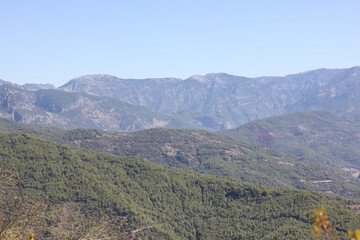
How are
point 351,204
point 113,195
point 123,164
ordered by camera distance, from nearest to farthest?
1. point 351,204
2. point 113,195
3. point 123,164

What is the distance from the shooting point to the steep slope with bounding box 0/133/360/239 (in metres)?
135

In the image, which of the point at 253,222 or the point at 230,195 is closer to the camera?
the point at 253,222

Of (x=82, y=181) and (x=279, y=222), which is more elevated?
(x=82, y=181)

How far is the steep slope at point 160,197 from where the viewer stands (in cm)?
13462

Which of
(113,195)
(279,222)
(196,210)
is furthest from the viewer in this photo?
(196,210)

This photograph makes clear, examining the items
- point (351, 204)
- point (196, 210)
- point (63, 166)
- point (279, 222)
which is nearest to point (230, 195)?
point (196, 210)

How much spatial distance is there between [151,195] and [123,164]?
28.7 metres

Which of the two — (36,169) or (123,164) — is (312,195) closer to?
(123,164)

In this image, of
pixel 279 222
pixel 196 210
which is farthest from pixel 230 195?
pixel 279 222

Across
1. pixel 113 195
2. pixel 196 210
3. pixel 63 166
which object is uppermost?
pixel 63 166

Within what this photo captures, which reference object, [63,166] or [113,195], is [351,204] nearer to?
[113,195]

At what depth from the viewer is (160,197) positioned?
169500mm

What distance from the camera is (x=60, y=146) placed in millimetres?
190375

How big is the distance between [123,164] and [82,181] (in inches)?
1423
